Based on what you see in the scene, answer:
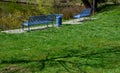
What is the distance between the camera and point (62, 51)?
10.4m

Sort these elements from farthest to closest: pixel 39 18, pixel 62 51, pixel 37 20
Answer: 1. pixel 39 18
2. pixel 37 20
3. pixel 62 51

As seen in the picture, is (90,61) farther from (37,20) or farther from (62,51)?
(37,20)

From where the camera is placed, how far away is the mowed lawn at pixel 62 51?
8406 mm

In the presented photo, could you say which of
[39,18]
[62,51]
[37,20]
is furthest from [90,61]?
[39,18]

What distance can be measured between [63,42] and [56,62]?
3098mm

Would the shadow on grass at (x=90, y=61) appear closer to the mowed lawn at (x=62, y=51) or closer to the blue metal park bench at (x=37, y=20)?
the mowed lawn at (x=62, y=51)

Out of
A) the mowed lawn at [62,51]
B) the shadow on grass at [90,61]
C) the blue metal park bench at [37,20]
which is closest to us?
the mowed lawn at [62,51]

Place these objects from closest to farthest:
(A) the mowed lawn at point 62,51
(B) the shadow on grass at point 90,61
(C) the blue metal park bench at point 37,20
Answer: (A) the mowed lawn at point 62,51 < (B) the shadow on grass at point 90,61 < (C) the blue metal park bench at point 37,20

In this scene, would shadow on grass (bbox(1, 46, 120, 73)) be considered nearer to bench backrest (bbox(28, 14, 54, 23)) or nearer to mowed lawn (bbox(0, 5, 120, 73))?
mowed lawn (bbox(0, 5, 120, 73))

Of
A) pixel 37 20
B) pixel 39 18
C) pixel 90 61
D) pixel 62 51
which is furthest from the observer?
pixel 39 18

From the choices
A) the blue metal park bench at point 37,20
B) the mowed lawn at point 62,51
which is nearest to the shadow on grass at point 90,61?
the mowed lawn at point 62,51

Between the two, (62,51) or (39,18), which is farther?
(39,18)

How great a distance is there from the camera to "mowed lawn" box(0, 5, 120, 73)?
841 centimetres

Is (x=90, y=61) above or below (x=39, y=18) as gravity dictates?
below
